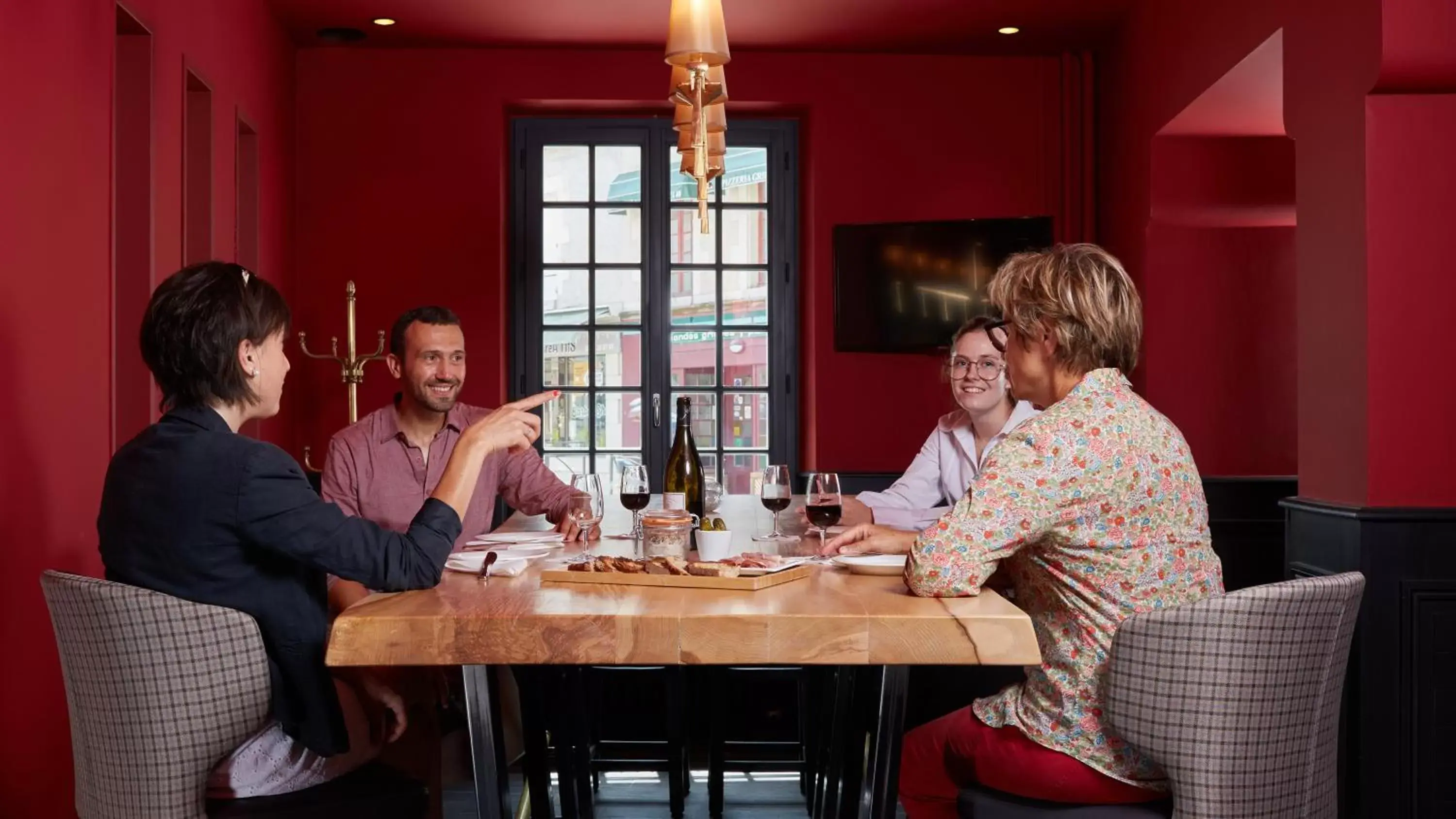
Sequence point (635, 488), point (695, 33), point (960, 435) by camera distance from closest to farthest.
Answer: point (635, 488) → point (695, 33) → point (960, 435)

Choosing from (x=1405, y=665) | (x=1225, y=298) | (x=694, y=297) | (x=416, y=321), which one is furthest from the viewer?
(x=694, y=297)

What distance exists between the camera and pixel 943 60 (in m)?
6.22

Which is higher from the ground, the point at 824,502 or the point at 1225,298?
the point at 1225,298

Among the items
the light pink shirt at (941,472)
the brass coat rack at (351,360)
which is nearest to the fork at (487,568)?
the light pink shirt at (941,472)

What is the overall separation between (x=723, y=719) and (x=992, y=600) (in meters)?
1.74

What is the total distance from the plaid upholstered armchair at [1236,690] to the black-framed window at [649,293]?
455cm

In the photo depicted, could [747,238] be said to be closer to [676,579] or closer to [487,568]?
[487,568]

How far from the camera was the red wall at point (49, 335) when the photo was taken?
298cm

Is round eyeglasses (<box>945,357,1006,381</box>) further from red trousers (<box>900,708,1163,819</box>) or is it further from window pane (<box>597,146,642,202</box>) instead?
window pane (<box>597,146,642,202</box>)

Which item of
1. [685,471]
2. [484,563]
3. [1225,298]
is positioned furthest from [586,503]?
[1225,298]

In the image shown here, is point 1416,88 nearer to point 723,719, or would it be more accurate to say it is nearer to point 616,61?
point 723,719

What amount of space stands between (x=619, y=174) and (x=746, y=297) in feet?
2.94

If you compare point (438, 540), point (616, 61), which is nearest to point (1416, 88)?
point (438, 540)

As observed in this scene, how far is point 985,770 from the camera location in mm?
1946
